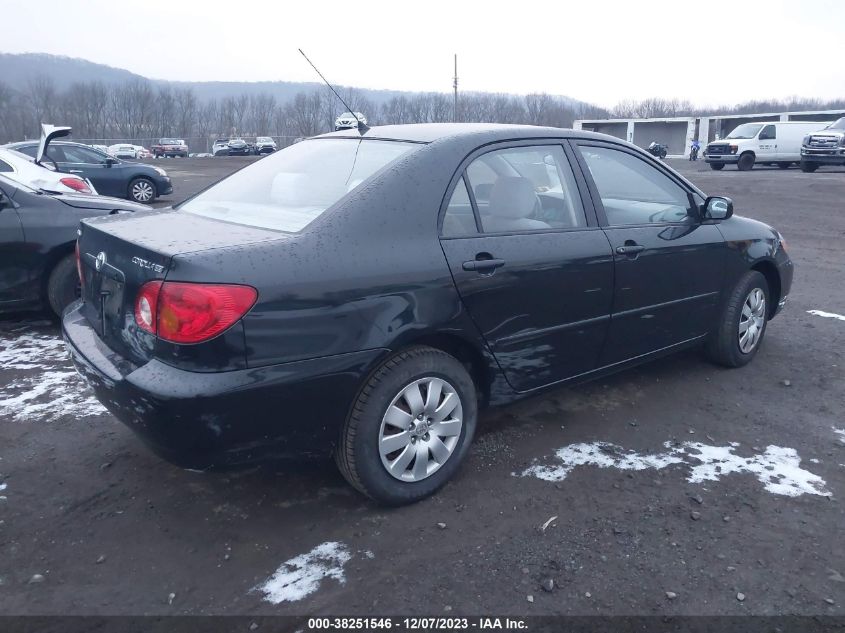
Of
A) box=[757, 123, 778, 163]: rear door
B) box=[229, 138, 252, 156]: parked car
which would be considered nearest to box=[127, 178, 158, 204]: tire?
box=[757, 123, 778, 163]: rear door

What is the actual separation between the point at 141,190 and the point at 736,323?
1469cm

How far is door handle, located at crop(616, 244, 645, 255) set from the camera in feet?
12.4

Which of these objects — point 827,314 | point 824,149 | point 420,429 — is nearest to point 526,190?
point 420,429

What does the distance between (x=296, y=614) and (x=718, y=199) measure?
350 cm

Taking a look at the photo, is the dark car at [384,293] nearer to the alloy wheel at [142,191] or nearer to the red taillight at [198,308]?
the red taillight at [198,308]

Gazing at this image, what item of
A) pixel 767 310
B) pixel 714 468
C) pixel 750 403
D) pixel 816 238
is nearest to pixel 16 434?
pixel 714 468

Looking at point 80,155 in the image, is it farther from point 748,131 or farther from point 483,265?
point 748,131

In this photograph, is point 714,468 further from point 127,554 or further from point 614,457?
point 127,554

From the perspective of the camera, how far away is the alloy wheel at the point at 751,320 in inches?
188

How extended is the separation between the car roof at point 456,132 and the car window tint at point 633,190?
7.1 inches

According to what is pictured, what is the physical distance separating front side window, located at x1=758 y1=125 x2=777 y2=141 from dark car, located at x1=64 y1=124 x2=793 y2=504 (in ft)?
90.3

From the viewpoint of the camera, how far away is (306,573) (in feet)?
8.85

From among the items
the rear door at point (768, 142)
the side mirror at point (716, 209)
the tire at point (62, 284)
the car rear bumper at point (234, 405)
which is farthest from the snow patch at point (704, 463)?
the rear door at point (768, 142)

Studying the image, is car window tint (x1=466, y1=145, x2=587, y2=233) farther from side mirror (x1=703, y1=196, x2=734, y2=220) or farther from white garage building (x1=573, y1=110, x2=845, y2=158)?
white garage building (x1=573, y1=110, x2=845, y2=158)
